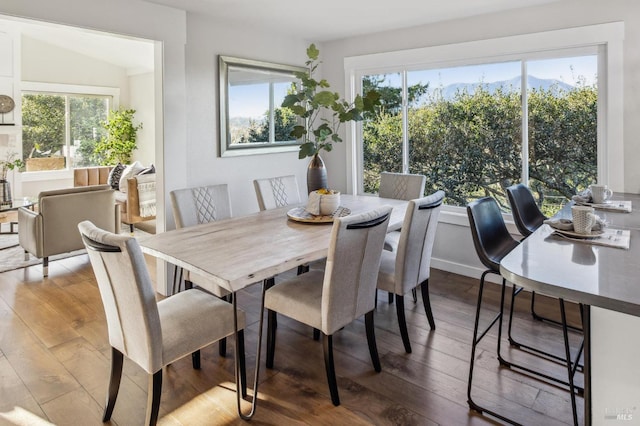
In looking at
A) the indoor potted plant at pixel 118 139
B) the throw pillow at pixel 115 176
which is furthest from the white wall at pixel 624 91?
the indoor potted plant at pixel 118 139

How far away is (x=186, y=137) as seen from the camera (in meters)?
3.67

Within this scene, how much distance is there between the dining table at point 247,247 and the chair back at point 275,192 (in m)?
0.47

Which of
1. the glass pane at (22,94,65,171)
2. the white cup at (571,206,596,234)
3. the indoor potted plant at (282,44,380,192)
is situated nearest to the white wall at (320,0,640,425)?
the white cup at (571,206,596,234)

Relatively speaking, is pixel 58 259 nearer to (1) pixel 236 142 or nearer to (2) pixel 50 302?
(2) pixel 50 302

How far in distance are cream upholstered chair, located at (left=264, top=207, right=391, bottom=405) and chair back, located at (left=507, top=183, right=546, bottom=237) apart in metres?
1.01

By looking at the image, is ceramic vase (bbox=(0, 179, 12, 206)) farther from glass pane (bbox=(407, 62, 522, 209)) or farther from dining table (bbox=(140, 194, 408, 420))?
glass pane (bbox=(407, 62, 522, 209))

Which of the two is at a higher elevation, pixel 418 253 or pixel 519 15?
pixel 519 15

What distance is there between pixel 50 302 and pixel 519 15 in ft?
15.2

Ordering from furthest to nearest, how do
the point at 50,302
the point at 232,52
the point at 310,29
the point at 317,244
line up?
the point at 310,29 < the point at 232,52 < the point at 50,302 < the point at 317,244

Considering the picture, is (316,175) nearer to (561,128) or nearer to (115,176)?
(561,128)

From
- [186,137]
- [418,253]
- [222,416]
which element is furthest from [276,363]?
[186,137]

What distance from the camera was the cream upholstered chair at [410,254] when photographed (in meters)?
2.52

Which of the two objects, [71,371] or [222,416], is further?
[71,371]

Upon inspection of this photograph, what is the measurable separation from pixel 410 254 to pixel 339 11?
2.31 m
